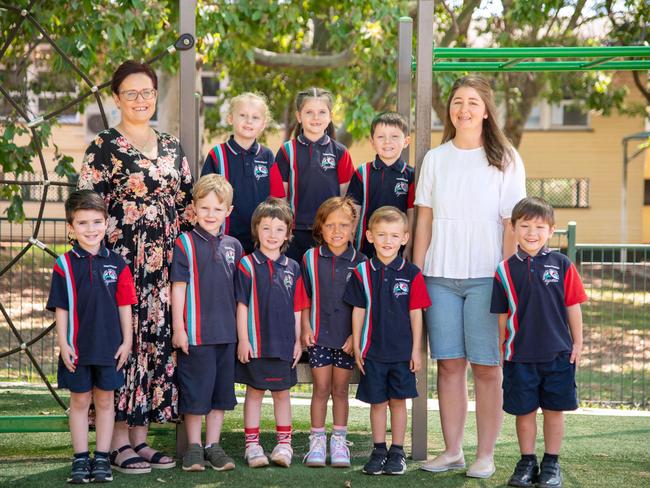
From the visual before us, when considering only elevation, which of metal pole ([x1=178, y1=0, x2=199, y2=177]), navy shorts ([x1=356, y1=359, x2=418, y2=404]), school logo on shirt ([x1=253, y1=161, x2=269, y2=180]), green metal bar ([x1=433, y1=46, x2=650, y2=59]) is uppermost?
green metal bar ([x1=433, y1=46, x2=650, y2=59])

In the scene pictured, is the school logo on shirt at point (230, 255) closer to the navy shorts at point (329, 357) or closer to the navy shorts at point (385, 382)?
the navy shorts at point (329, 357)

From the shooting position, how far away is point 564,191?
26.0 m

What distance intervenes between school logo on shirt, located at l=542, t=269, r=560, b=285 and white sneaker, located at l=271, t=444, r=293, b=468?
1590 mm

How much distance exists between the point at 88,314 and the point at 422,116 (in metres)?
2.05

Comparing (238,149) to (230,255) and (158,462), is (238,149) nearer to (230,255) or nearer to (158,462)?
(230,255)

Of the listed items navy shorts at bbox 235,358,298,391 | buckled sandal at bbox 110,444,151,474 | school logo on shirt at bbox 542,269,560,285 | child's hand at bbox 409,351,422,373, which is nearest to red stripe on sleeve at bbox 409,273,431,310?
child's hand at bbox 409,351,422,373

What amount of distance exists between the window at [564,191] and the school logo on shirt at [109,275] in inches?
872

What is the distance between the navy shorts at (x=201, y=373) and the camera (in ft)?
16.2

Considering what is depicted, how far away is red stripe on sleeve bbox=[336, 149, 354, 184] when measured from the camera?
539 cm

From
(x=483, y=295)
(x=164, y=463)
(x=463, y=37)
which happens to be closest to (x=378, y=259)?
(x=483, y=295)

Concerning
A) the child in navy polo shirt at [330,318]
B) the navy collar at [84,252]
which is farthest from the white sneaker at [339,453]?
the navy collar at [84,252]

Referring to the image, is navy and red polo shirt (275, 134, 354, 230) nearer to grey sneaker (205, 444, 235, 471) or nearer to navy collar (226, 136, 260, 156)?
navy collar (226, 136, 260, 156)

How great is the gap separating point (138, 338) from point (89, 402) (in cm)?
39

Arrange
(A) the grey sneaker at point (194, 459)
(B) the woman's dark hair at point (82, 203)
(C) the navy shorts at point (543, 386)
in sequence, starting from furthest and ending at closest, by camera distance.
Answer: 1. (A) the grey sneaker at point (194, 459)
2. (C) the navy shorts at point (543, 386)
3. (B) the woman's dark hair at point (82, 203)
